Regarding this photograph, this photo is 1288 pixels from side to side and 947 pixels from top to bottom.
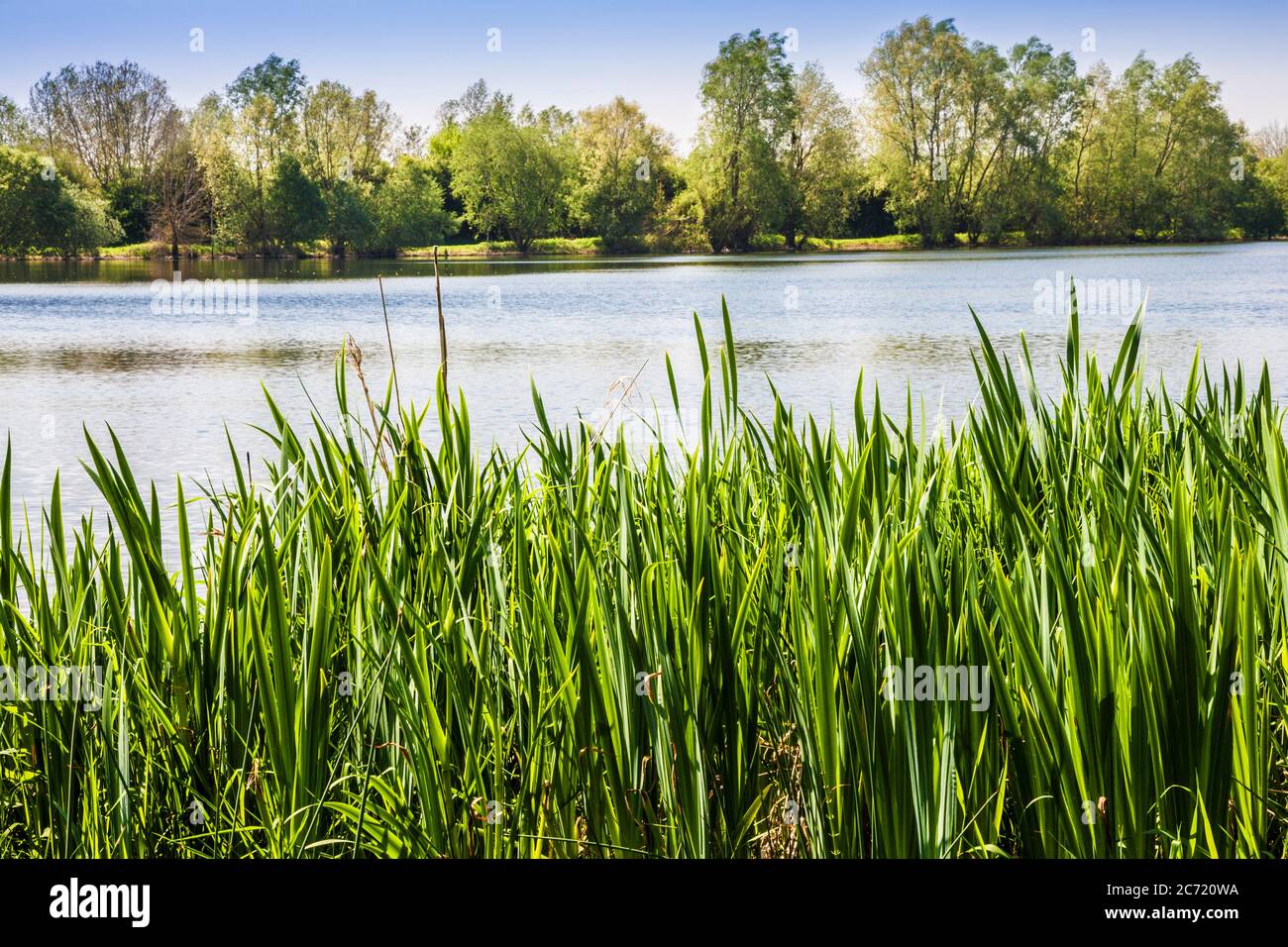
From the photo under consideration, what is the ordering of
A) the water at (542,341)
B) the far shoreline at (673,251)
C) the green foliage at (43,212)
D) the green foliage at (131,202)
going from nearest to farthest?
the water at (542,341), the green foliage at (43,212), the green foliage at (131,202), the far shoreline at (673,251)

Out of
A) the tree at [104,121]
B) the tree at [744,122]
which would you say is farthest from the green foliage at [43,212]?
the tree at [744,122]

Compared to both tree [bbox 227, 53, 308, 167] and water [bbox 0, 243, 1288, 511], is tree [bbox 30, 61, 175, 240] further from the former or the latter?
tree [bbox 227, 53, 308, 167]

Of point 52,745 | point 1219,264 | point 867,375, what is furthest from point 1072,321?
point 1219,264

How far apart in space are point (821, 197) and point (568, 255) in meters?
12.1

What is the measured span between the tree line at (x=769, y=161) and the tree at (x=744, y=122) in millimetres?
94

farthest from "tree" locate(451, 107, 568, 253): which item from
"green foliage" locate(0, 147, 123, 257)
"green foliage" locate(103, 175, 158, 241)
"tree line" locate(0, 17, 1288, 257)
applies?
"green foliage" locate(0, 147, 123, 257)

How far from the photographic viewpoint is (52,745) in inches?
78.7

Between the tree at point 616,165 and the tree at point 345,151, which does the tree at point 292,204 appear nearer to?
the tree at point 345,151

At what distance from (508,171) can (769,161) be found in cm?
1117

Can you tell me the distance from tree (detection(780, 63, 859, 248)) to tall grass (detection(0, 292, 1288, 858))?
5177 centimetres

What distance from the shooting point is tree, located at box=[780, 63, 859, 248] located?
52.2 meters

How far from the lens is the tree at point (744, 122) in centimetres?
5116

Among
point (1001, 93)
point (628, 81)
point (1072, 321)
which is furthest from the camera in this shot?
point (628, 81)
